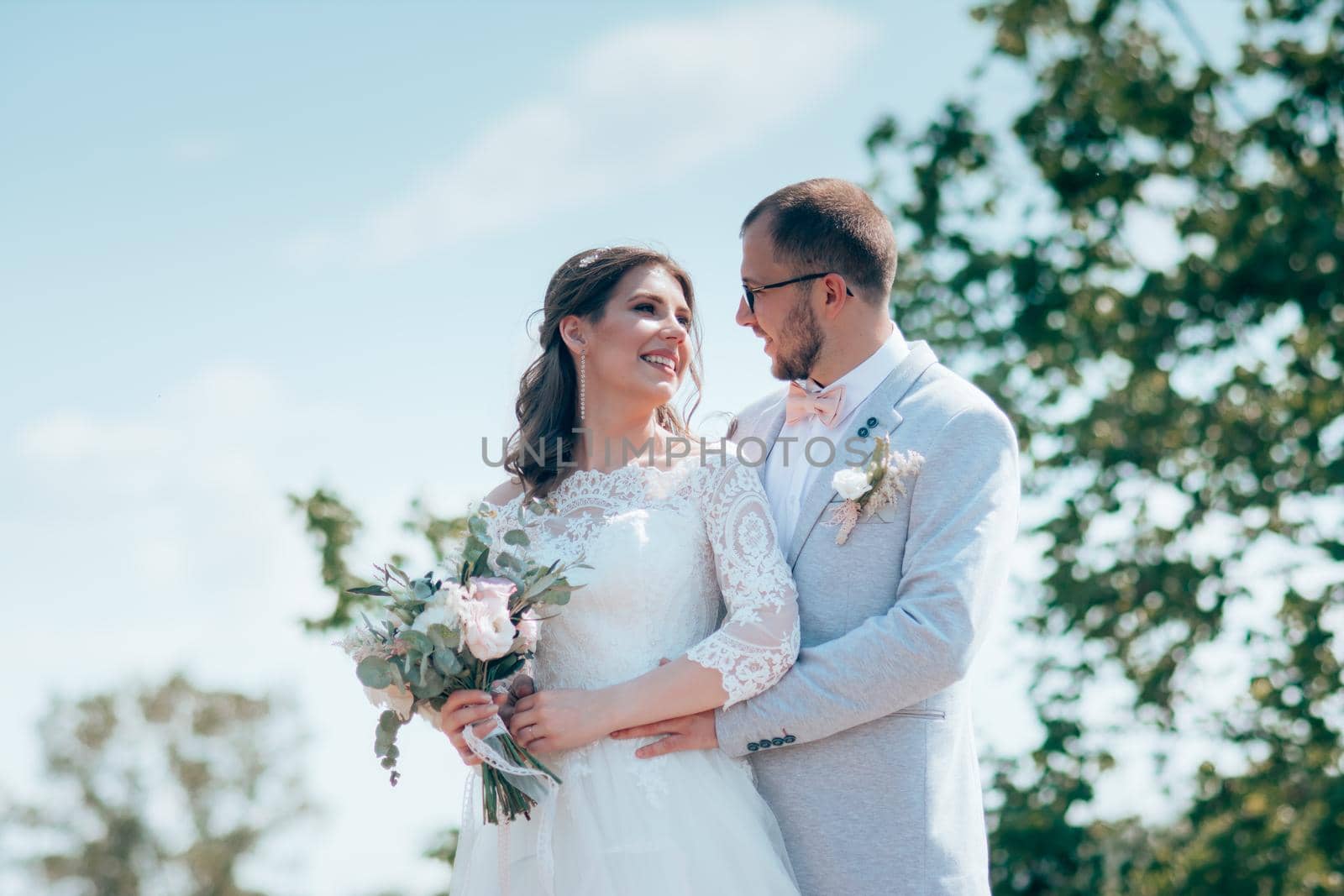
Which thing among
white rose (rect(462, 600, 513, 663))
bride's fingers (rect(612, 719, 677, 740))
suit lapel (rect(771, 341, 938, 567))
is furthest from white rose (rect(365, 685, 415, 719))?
suit lapel (rect(771, 341, 938, 567))

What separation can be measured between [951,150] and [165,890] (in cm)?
2513

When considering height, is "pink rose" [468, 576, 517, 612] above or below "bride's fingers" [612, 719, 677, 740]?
above

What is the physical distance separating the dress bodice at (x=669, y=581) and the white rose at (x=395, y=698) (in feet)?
1.55

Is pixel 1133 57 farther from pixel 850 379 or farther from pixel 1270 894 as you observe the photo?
pixel 850 379

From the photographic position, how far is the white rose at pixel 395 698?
4043 millimetres

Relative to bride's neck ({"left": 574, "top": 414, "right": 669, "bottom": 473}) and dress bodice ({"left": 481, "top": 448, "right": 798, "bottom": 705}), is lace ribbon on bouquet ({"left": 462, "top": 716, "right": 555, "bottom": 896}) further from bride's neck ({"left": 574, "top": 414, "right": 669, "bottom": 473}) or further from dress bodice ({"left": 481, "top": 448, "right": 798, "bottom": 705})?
bride's neck ({"left": 574, "top": 414, "right": 669, "bottom": 473})

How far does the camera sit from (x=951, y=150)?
1084cm

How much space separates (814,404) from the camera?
15.5 ft

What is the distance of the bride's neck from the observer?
491 centimetres

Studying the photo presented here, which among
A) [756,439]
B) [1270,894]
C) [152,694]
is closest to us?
[756,439]

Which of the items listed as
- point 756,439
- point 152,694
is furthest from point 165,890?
point 756,439

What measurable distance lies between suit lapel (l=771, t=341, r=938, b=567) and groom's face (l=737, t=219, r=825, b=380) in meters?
0.31

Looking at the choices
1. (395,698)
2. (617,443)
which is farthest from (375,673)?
(617,443)

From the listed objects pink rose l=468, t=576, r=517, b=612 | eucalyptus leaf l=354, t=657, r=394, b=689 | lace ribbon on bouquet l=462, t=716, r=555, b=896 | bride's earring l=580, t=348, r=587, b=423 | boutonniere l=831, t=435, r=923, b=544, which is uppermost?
bride's earring l=580, t=348, r=587, b=423
